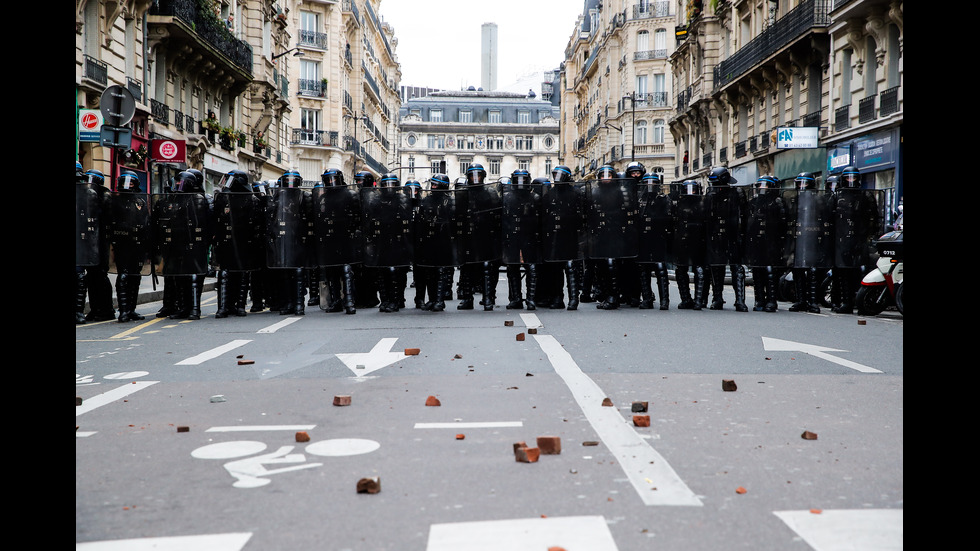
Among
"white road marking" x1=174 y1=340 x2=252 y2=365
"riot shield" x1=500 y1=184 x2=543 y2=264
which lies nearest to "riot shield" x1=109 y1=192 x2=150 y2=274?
"white road marking" x1=174 y1=340 x2=252 y2=365

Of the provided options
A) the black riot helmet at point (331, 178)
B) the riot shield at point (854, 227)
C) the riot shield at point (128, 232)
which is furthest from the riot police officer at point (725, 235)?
the riot shield at point (128, 232)

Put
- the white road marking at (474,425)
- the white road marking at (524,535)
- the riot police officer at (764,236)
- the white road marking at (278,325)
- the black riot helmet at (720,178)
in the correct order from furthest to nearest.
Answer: the black riot helmet at (720,178) → the riot police officer at (764,236) → the white road marking at (278,325) → the white road marking at (474,425) → the white road marking at (524,535)

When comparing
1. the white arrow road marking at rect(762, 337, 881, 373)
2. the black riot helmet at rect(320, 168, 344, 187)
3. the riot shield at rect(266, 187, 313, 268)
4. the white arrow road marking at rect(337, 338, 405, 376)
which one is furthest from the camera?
the black riot helmet at rect(320, 168, 344, 187)

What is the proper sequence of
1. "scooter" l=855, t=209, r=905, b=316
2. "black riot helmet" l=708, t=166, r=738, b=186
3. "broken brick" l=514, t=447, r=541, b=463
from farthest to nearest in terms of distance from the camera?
"black riot helmet" l=708, t=166, r=738, b=186 < "scooter" l=855, t=209, r=905, b=316 < "broken brick" l=514, t=447, r=541, b=463

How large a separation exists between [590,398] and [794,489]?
2224mm

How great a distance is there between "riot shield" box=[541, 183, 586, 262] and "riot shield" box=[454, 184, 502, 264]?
0.68 meters

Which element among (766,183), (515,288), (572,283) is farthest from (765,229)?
(515,288)

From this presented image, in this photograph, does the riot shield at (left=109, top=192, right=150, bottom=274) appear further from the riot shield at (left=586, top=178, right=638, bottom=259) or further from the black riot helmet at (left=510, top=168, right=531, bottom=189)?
the riot shield at (left=586, top=178, right=638, bottom=259)

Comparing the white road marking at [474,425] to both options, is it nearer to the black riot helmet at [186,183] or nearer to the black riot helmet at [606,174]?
the black riot helmet at [186,183]

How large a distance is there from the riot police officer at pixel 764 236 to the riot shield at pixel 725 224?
121mm

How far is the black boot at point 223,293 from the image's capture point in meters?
13.5

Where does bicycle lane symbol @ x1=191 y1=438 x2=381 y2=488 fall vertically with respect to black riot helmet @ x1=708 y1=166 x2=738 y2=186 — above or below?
below

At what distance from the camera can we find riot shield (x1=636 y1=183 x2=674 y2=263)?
1433cm
